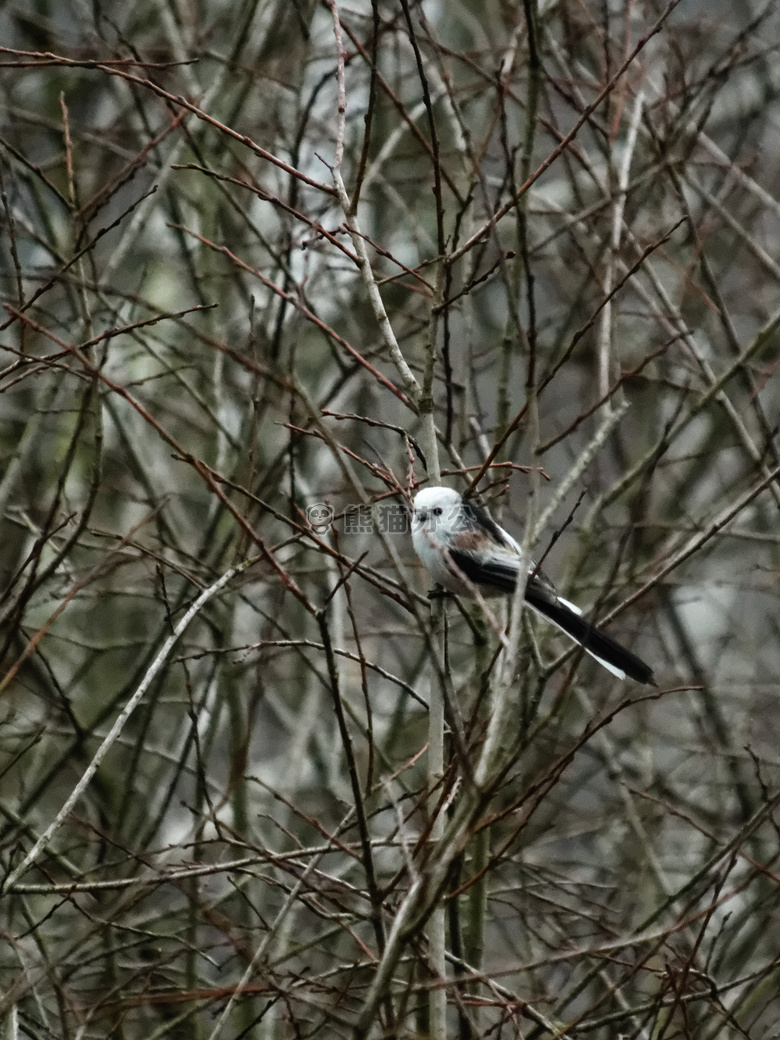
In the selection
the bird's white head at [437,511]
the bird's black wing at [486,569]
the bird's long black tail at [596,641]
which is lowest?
the bird's long black tail at [596,641]

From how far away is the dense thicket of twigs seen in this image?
312cm

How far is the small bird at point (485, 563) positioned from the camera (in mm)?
4035

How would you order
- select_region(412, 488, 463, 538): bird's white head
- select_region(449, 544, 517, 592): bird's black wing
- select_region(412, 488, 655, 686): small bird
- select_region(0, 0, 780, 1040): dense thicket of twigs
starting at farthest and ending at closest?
select_region(449, 544, 517, 592): bird's black wing < select_region(412, 488, 655, 686): small bird < select_region(412, 488, 463, 538): bird's white head < select_region(0, 0, 780, 1040): dense thicket of twigs

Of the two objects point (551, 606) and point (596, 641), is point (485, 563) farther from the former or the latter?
point (596, 641)

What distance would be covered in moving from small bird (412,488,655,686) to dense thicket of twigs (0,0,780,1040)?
0.19 meters

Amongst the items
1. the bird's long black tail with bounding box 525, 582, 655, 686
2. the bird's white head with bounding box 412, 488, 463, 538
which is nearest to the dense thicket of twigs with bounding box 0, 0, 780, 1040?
the bird's white head with bounding box 412, 488, 463, 538

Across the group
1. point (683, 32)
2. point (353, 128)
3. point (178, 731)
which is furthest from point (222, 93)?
point (178, 731)

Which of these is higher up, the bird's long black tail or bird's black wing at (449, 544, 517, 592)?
Result: bird's black wing at (449, 544, 517, 592)

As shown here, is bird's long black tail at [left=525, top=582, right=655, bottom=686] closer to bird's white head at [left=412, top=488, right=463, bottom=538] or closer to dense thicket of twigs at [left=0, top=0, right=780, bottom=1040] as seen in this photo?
dense thicket of twigs at [left=0, top=0, right=780, bottom=1040]

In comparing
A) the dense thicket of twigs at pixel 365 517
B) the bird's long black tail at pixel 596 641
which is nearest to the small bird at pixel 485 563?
the bird's long black tail at pixel 596 641

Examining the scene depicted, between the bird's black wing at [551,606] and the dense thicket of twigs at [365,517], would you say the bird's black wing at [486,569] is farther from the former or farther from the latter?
Answer: the dense thicket of twigs at [365,517]

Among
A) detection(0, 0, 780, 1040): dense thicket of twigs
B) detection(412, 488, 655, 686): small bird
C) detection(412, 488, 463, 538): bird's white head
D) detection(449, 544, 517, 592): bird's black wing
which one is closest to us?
detection(0, 0, 780, 1040): dense thicket of twigs

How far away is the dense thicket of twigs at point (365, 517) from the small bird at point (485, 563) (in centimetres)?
19

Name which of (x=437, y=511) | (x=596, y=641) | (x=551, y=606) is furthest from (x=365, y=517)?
(x=551, y=606)
